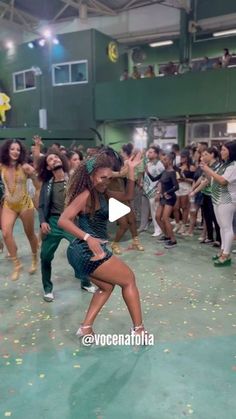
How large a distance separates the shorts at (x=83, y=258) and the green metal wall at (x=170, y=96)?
979 cm

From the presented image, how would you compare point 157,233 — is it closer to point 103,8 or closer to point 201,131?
point 201,131

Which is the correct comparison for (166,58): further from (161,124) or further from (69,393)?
(69,393)

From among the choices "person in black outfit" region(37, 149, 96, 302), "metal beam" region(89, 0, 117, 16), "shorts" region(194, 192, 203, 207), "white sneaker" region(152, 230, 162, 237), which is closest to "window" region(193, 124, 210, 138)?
"metal beam" region(89, 0, 117, 16)

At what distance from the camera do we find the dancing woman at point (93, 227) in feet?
7.59

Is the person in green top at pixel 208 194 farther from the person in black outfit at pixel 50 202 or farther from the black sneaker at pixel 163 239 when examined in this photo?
the person in black outfit at pixel 50 202

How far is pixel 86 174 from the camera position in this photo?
2336mm

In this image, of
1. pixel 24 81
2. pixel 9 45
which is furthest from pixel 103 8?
pixel 9 45

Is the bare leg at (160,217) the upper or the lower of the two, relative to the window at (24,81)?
lower

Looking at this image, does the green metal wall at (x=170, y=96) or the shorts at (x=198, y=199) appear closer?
the shorts at (x=198, y=199)

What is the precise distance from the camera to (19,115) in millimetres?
16391

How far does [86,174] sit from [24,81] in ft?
50.0

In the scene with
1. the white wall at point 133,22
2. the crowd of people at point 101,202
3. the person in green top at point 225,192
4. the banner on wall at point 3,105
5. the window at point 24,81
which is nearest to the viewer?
the crowd of people at point 101,202

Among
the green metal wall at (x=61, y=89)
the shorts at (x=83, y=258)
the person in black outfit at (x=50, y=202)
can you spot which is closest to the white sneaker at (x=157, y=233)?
the person in black outfit at (x=50, y=202)

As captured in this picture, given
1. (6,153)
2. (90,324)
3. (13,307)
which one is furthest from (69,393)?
(6,153)
